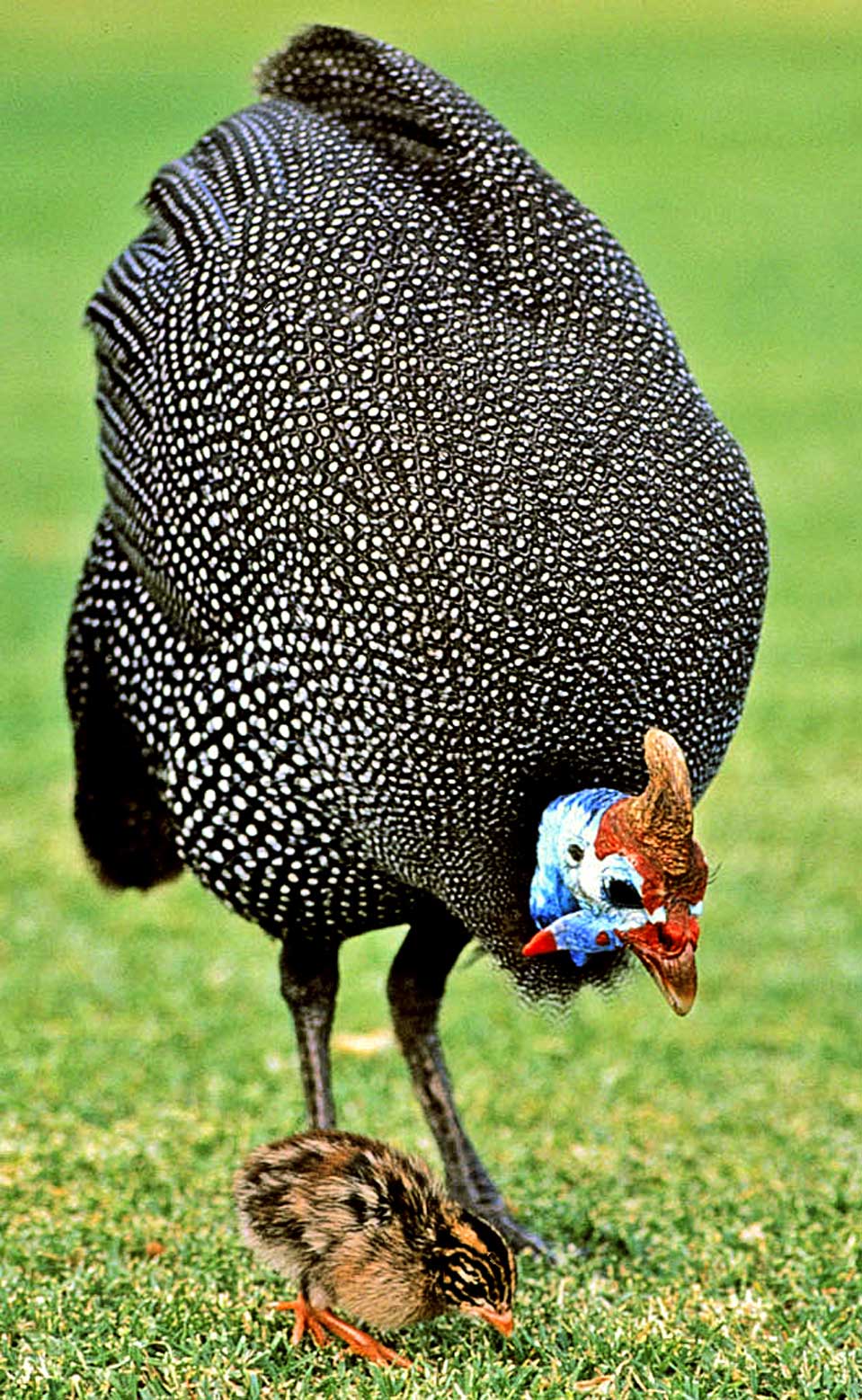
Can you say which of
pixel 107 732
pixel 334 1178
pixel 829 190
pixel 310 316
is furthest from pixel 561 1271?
pixel 829 190

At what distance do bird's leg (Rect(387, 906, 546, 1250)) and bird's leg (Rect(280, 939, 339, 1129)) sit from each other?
18 centimetres

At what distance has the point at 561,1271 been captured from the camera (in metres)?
4.04

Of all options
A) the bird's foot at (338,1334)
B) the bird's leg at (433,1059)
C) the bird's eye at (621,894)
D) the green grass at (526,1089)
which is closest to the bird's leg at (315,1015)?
the bird's leg at (433,1059)

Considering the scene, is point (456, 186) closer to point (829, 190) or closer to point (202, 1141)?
point (202, 1141)

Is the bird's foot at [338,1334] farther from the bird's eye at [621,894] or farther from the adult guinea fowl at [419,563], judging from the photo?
the bird's eye at [621,894]

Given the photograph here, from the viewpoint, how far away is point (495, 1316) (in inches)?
137

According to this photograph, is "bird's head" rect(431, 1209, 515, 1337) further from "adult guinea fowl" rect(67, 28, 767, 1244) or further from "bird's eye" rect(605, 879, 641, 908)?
"bird's eye" rect(605, 879, 641, 908)

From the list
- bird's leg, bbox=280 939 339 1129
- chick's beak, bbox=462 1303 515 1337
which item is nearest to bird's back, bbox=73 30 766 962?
bird's leg, bbox=280 939 339 1129

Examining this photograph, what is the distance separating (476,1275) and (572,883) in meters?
0.72

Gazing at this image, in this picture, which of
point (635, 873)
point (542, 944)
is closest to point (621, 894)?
point (635, 873)

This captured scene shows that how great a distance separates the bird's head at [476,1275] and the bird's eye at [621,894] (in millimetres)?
701


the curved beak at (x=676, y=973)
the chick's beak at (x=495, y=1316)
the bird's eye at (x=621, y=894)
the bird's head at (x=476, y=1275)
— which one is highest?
the bird's eye at (x=621, y=894)

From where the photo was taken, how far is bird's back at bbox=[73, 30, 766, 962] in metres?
3.49

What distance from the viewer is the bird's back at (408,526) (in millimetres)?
3494
